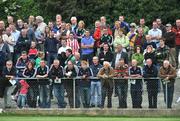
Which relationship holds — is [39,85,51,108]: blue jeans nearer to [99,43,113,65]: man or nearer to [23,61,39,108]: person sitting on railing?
[23,61,39,108]: person sitting on railing

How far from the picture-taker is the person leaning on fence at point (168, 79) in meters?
25.6

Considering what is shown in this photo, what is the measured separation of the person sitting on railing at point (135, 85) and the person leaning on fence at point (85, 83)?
5.09ft

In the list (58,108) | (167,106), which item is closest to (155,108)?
(167,106)

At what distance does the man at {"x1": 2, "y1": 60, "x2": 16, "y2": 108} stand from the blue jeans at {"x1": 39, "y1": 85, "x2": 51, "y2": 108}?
43.0 inches

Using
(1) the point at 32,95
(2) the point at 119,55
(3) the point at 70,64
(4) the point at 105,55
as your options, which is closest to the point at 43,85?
(1) the point at 32,95

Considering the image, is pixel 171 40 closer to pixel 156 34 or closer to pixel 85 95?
pixel 156 34

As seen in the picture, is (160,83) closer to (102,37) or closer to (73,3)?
(102,37)

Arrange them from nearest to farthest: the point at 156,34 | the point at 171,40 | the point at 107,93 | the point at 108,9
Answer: the point at 107,93 → the point at 156,34 → the point at 171,40 → the point at 108,9

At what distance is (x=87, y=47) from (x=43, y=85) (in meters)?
2.82

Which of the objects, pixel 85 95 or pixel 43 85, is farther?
pixel 43 85

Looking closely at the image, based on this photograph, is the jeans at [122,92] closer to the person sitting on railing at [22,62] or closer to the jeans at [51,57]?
the jeans at [51,57]

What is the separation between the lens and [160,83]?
2572 cm

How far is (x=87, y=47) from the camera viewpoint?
28188 mm

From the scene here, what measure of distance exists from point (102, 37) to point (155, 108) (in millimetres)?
4075
